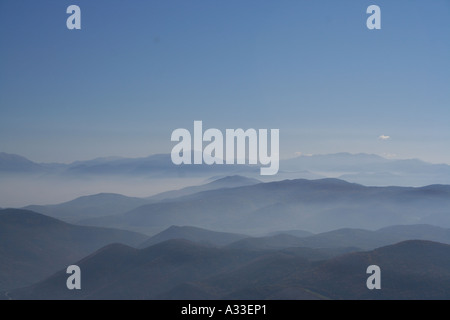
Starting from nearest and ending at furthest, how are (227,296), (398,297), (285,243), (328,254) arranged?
(398,297) → (227,296) → (328,254) → (285,243)

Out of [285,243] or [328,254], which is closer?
[328,254]

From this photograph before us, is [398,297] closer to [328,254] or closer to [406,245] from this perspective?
[406,245]

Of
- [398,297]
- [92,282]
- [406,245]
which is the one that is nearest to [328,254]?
[406,245]

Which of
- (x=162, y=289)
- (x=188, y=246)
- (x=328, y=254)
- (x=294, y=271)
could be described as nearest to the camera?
(x=294, y=271)

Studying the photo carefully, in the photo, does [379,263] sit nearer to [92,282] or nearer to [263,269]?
[263,269]
